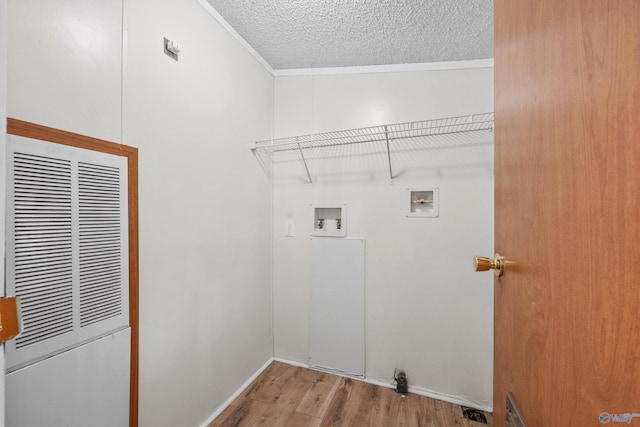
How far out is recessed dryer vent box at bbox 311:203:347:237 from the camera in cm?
216

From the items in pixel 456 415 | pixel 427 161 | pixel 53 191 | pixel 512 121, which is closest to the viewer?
pixel 512 121

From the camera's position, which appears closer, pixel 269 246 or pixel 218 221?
pixel 218 221

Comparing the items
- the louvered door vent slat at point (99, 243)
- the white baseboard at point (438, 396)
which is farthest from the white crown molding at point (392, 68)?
the white baseboard at point (438, 396)

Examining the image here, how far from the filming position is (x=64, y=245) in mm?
928

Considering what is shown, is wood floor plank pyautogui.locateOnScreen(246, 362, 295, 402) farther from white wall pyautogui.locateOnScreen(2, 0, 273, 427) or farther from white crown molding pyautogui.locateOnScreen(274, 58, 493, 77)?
white crown molding pyautogui.locateOnScreen(274, 58, 493, 77)

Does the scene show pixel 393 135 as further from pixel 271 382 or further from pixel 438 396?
pixel 271 382

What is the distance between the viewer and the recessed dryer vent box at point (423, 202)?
200 cm

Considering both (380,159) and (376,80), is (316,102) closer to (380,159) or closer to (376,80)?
(376,80)

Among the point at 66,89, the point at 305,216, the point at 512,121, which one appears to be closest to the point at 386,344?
the point at 305,216

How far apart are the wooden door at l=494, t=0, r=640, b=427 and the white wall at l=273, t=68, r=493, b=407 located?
55.3 inches

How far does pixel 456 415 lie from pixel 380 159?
1.75 m

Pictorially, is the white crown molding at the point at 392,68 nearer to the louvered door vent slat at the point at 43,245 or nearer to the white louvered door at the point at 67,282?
the white louvered door at the point at 67,282

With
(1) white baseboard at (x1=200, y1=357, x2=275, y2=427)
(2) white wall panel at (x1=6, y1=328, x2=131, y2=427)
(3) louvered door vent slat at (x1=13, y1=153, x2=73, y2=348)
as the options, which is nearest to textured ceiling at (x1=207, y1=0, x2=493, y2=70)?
(3) louvered door vent slat at (x1=13, y1=153, x2=73, y2=348)

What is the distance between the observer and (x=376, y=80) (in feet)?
6.92
